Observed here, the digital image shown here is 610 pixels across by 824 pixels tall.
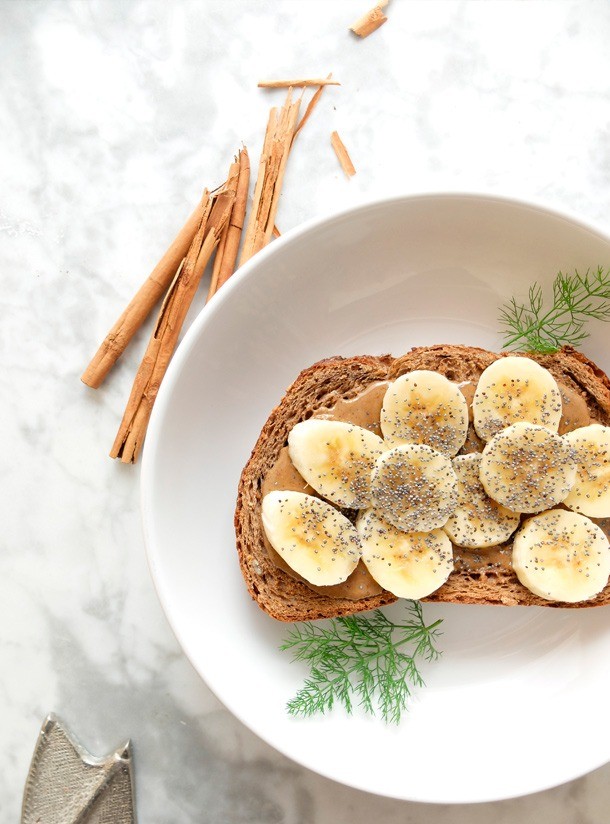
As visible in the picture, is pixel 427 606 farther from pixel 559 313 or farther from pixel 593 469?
pixel 559 313

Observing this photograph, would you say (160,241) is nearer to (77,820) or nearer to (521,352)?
(521,352)

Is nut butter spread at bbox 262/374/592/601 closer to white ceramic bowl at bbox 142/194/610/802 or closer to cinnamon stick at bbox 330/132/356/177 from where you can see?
white ceramic bowl at bbox 142/194/610/802

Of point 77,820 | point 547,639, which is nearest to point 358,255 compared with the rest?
point 547,639

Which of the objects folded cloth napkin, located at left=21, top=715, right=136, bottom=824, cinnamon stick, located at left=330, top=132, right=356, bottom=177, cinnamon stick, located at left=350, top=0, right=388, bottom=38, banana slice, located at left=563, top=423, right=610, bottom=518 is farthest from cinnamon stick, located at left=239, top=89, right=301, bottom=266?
folded cloth napkin, located at left=21, top=715, right=136, bottom=824

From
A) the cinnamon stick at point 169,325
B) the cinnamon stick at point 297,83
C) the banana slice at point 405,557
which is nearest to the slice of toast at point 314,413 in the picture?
the banana slice at point 405,557

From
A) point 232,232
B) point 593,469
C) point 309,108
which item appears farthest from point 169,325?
point 593,469
